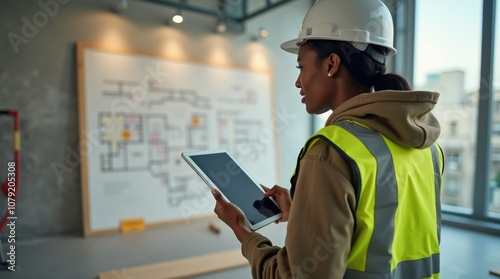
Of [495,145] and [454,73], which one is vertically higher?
[454,73]

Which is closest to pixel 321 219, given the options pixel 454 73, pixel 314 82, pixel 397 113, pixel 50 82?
pixel 397 113

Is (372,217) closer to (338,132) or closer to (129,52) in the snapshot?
(338,132)

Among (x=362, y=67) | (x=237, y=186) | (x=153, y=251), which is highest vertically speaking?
(x=362, y=67)

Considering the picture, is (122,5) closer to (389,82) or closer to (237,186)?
(237,186)

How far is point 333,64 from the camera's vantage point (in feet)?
3.02

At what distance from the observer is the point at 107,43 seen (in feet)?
11.1

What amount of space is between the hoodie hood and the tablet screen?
471 millimetres

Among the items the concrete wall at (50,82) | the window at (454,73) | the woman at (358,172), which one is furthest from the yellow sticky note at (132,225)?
the window at (454,73)

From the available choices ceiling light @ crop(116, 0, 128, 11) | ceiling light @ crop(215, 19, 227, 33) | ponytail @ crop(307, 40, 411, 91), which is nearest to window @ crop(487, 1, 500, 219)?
ceiling light @ crop(215, 19, 227, 33)

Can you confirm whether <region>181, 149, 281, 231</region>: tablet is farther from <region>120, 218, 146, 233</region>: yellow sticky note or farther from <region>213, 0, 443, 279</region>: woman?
<region>120, 218, 146, 233</region>: yellow sticky note

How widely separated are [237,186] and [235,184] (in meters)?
0.01

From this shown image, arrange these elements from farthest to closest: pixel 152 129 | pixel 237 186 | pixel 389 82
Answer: pixel 152 129 → pixel 237 186 → pixel 389 82

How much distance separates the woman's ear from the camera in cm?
92

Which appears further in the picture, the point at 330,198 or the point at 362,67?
the point at 362,67
